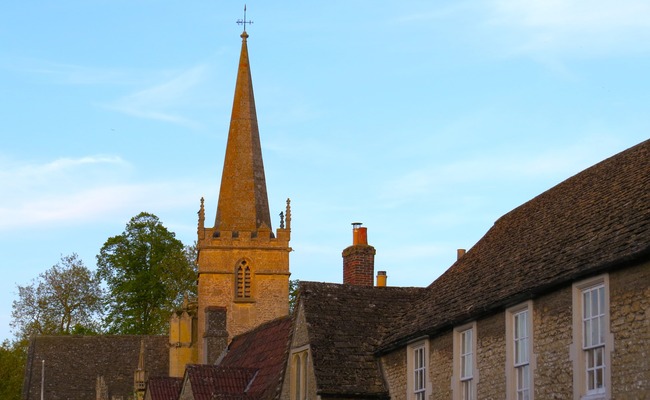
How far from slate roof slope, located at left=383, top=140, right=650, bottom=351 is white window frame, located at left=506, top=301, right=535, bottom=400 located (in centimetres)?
28

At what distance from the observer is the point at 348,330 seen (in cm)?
2955

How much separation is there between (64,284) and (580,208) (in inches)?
2616

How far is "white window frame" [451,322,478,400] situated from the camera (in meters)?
24.5

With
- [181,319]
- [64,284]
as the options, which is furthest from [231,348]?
[64,284]

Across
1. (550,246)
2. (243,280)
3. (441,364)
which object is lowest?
(441,364)

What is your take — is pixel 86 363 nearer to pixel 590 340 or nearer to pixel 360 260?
pixel 360 260

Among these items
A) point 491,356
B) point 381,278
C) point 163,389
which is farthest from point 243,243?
point 491,356

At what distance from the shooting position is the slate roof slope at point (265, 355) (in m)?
34.0

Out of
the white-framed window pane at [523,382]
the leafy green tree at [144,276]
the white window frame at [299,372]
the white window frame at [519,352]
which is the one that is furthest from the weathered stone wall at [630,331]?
the leafy green tree at [144,276]

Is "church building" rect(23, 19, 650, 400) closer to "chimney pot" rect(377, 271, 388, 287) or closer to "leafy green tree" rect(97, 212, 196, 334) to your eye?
"chimney pot" rect(377, 271, 388, 287)

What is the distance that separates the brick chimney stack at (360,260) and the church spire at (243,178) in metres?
42.7

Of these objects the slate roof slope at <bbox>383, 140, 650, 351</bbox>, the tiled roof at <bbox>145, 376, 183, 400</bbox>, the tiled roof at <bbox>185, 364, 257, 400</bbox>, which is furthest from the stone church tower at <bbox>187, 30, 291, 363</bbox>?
the slate roof slope at <bbox>383, 140, 650, 351</bbox>

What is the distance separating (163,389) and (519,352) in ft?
68.4

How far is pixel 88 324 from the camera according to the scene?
88312 millimetres
